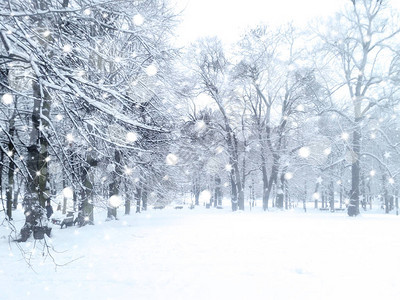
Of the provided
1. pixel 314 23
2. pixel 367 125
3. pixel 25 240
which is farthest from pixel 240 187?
pixel 25 240

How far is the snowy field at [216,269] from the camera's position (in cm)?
564

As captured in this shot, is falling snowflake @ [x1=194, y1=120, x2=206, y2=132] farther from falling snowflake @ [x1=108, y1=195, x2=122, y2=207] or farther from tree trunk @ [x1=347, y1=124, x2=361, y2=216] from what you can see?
falling snowflake @ [x1=108, y1=195, x2=122, y2=207]

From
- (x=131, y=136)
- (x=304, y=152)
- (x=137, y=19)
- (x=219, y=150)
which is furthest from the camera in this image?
(x=219, y=150)

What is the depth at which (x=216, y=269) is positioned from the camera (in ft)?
23.4

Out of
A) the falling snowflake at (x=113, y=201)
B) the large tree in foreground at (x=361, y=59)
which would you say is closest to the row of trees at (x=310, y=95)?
the large tree in foreground at (x=361, y=59)

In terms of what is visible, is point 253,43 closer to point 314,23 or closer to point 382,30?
point 314,23

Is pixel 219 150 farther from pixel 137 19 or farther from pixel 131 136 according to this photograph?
pixel 131 136

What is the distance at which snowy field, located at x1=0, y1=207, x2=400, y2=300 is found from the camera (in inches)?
222

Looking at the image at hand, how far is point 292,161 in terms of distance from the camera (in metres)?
24.0

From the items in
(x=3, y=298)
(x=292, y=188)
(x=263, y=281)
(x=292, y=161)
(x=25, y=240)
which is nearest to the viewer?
(x=3, y=298)

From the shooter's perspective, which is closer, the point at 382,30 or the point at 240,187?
the point at 382,30

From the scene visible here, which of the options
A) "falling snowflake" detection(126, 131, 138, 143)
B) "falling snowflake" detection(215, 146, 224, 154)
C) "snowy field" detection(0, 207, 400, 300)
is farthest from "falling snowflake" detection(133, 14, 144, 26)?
"falling snowflake" detection(215, 146, 224, 154)

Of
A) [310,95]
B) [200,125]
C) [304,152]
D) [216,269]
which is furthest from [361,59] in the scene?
[216,269]

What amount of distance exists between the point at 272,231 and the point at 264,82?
17.1 metres
